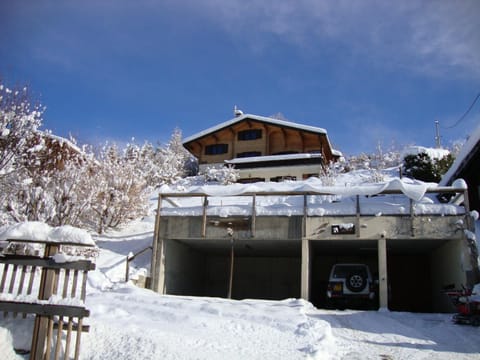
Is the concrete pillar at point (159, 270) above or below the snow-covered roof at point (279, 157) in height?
below

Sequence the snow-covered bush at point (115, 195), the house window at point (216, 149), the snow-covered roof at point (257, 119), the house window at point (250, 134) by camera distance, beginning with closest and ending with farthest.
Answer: the snow-covered bush at point (115, 195) < the snow-covered roof at point (257, 119) < the house window at point (250, 134) < the house window at point (216, 149)

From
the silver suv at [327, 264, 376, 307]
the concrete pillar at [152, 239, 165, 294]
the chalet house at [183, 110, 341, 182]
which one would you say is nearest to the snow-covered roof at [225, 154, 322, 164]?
the chalet house at [183, 110, 341, 182]

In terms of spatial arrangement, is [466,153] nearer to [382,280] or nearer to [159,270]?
[382,280]

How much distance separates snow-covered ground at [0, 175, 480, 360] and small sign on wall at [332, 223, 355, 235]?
3295 millimetres

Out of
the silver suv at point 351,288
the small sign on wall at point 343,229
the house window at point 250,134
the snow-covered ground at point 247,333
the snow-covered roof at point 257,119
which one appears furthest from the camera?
the house window at point 250,134

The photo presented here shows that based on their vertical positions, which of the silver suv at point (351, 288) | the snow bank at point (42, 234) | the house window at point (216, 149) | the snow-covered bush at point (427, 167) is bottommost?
the silver suv at point (351, 288)

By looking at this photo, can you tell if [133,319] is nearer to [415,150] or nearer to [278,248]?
[278,248]

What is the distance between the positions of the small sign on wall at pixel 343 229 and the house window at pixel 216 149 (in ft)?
87.4

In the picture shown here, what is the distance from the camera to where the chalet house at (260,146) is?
34.3 metres

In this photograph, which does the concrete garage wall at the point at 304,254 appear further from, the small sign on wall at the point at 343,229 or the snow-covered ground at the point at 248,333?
the snow-covered ground at the point at 248,333

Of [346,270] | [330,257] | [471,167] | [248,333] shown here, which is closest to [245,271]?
[330,257]

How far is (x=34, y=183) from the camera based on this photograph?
682 inches

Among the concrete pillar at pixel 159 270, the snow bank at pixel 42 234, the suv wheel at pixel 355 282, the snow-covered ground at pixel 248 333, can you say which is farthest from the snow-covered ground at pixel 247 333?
the concrete pillar at pixel 159 270

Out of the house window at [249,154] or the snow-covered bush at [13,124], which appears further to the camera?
the house window at [249,154]
